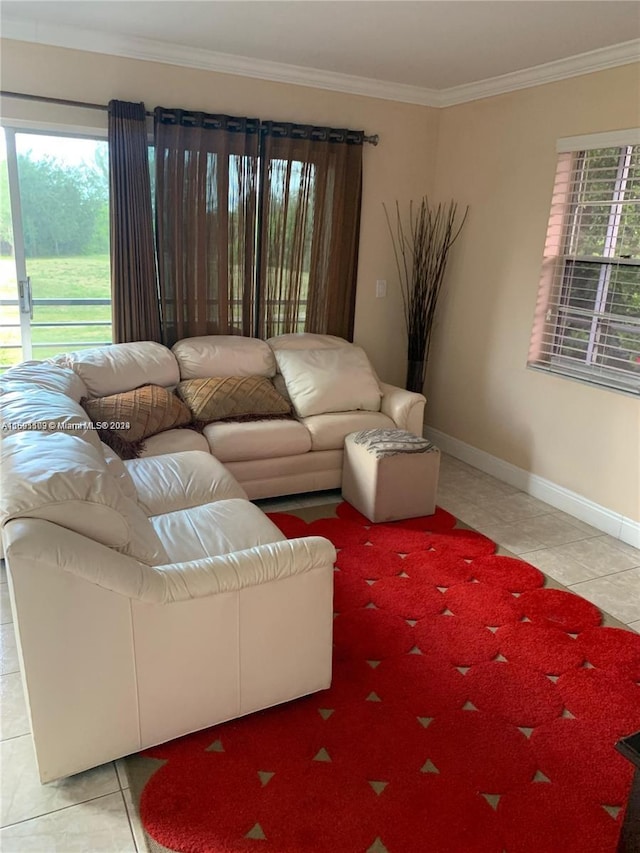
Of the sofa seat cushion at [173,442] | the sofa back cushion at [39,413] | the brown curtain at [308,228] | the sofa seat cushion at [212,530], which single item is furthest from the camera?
the brown curtain at [308,228]

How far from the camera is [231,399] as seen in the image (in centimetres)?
361

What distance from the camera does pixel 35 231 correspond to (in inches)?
143

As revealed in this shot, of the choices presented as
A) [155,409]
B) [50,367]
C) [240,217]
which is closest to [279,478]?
[155,409]

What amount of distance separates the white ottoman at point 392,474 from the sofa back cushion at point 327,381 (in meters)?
0.35

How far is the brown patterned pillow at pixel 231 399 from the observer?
3547 mm

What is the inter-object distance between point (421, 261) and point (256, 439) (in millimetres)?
2037

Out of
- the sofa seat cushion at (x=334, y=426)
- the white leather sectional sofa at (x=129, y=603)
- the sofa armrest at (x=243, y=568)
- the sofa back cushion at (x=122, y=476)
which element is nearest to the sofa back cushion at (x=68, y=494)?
the white leather sectional sofa at (x=129, y=603)

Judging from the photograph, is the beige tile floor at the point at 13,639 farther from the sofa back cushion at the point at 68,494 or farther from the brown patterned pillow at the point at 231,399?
the sofa back cushion at the point at 68,494

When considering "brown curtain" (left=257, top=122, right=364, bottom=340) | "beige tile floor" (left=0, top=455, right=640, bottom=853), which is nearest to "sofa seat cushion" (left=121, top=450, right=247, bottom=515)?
"beige tile floor" (left=0, top=455, right=640, bottom=853)

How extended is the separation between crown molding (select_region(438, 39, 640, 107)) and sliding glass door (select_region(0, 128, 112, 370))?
237 centimetres

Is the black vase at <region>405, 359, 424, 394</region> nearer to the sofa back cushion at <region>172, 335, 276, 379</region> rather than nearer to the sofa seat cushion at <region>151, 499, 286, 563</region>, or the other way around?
the sofa back cushion at <region>172, 335, 276, 379</region>

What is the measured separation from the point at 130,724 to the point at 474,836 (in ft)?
3.30

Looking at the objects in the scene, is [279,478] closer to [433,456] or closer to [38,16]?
[433,456]

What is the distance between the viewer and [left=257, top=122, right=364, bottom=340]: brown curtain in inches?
159
